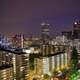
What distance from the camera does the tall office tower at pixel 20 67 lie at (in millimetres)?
5582

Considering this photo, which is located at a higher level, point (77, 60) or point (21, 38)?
point (21, 38)

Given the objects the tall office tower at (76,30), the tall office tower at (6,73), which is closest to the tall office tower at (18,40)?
the tall office tower at (76,30)

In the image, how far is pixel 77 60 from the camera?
795 cm

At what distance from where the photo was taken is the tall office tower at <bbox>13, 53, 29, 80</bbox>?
18.3 ft

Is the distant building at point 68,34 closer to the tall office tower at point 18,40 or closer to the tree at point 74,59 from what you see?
the tall office tower at point 18,40

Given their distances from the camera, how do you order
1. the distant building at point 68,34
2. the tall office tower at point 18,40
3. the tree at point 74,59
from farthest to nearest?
the distant building at point 68,34, the tall office tower at point 18,40, the tree at point 74,59

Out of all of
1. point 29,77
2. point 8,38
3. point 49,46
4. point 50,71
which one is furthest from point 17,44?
point 29,77

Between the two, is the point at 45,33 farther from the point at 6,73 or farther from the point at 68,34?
the point at 6,73

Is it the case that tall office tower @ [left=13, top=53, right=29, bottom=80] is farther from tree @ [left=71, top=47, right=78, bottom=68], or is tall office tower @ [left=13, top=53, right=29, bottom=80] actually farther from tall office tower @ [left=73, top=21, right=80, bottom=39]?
tall office tower @ [left=73, top=21, right=80, bottom=39]

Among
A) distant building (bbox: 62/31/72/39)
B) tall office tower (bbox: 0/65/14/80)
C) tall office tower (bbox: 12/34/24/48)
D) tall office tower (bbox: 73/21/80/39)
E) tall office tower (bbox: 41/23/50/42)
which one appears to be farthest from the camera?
tall office tower (bbox: 41/23/50/42)

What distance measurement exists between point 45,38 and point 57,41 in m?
0.47

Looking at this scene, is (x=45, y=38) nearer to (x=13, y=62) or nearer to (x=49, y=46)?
(x=49, y=46)

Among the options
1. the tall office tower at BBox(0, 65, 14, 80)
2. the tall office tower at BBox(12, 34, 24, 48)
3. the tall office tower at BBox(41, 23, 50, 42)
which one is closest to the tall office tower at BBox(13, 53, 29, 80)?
the tall office tower at BBox(0, 65, 14, 80)

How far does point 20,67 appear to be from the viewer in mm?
5875
